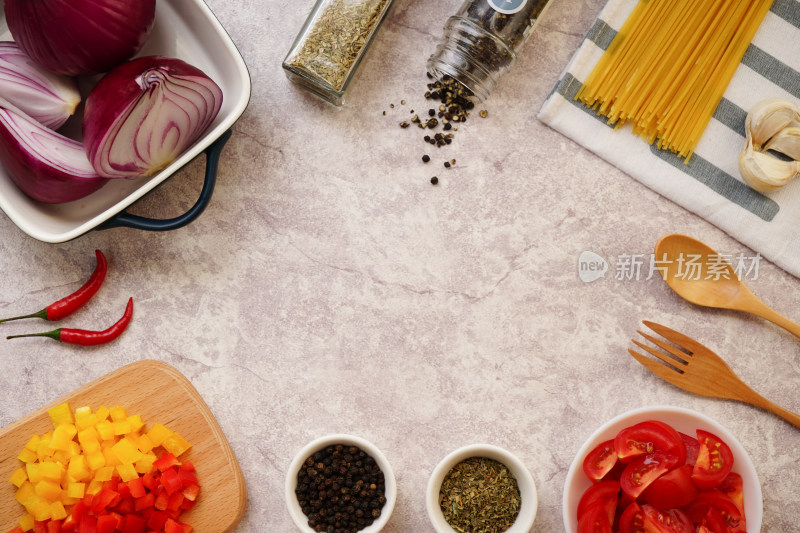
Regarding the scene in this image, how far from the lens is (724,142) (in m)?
1.40

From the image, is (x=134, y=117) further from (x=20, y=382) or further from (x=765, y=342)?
(x=765, y=342)

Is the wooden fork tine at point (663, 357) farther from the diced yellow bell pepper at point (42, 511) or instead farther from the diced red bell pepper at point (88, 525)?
the diced yellow bell pepper at point (42, 511)

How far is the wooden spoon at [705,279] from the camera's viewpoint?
1381 mm

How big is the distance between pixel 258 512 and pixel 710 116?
134cm

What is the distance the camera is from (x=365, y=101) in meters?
1.44

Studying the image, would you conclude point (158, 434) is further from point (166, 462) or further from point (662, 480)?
point (662, 480)

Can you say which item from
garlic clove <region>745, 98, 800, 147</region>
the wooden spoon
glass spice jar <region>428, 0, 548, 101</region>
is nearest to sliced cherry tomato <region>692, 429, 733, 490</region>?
the wooden spoon

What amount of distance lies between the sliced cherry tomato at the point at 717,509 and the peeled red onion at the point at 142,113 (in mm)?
1278

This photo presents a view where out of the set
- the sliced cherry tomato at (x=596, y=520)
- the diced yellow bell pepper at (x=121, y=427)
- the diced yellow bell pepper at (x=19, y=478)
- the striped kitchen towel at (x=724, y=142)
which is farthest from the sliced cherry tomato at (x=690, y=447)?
the diced yellow bell pepper at (x=19, y=478)

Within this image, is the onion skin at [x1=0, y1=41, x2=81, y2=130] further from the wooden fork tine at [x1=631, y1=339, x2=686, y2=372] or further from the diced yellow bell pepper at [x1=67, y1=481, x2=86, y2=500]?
the wooden fork tine at [x1=631, y1=339, x2=686, y2=372]

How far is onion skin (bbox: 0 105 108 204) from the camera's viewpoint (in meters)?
1.19

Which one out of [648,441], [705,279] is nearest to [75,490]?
[648,441]

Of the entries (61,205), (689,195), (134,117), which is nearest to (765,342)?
(689,195)

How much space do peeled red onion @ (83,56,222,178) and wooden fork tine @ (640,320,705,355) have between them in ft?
3.46
